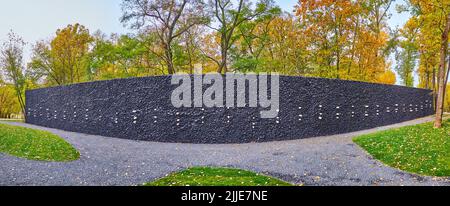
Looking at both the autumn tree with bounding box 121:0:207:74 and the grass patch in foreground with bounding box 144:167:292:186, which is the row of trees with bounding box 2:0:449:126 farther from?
the grass patch in foreground with bounding box 144:167:292:186

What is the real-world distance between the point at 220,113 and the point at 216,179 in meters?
5.23

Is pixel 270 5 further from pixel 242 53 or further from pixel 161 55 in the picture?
pixel 161 55

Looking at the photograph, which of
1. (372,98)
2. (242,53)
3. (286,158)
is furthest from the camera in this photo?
(242,53)

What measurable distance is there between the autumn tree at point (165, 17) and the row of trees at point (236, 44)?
53mm

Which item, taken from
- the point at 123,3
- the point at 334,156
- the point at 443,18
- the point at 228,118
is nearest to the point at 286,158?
the point at 334,156

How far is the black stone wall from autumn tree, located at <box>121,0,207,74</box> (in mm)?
4937

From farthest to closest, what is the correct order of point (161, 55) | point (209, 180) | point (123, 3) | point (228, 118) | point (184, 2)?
1. point (161, 55)
2. point (184, 2)
3. point (123, 3)
4. point (228, 118)
5. point (209, 180)

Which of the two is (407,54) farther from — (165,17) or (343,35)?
(165,17)

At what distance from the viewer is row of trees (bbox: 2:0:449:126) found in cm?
1714

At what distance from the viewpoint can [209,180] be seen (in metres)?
5.53

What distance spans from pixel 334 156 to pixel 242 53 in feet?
43.2

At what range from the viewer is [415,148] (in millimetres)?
Answer: 7684

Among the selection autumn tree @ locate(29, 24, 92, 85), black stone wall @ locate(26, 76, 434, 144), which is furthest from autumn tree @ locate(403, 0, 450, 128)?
autumn tree @ locate(29, 24, 92, 85)

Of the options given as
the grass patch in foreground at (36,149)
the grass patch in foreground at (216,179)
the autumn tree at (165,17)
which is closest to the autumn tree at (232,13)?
the autumn tree at (165,17)
